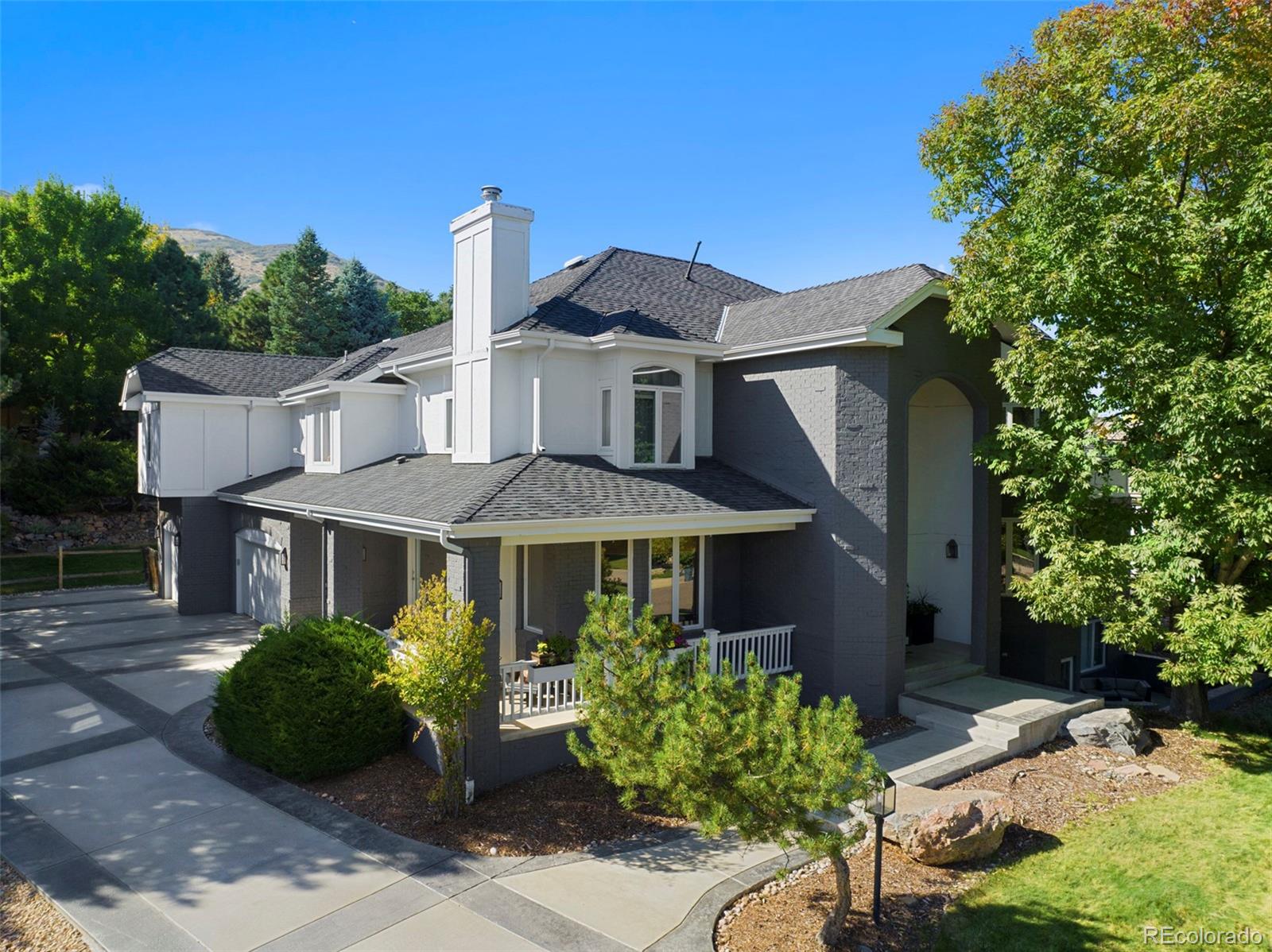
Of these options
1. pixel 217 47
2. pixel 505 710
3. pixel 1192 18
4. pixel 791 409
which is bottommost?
pixel 505 710

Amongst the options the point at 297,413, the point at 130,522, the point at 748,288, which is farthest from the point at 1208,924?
the point at 130,522

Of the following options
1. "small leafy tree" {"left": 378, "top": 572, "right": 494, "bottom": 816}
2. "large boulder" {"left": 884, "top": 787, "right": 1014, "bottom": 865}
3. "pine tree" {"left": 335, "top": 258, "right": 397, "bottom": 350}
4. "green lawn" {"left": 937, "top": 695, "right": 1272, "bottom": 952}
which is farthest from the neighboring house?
"pine tree" {"left": 335, "top": 258, "right": 397, "bottom": 350}

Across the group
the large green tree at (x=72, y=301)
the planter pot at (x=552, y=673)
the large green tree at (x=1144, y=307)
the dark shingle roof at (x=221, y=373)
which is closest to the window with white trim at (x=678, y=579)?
the planter pot at (x=552, y=673)

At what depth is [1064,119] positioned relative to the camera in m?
11.2

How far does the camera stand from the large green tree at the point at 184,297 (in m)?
40.9

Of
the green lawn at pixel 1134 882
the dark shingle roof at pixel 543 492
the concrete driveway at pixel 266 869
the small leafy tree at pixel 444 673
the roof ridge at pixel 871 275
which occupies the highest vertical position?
the roof ridge at pixel 871 275

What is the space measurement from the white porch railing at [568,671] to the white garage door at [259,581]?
888cm

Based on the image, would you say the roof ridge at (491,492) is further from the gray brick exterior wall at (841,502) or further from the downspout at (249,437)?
the downspout at (249,437)

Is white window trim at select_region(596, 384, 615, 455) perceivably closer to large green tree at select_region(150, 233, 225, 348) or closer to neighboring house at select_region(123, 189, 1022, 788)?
neighboring house at select_region(123, 189, 1022, 788)

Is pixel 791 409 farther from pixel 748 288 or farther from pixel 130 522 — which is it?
pixel 130 522

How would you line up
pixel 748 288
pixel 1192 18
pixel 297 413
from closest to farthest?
pixel 1192 18, pixel 748 288, pixel 297 413

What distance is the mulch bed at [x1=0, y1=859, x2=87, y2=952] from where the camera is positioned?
6422 millimetres

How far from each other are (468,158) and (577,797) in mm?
13867

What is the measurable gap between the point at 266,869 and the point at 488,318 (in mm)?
9530
